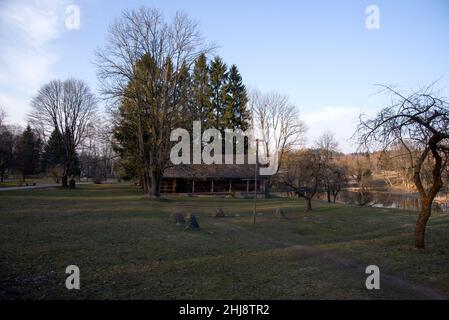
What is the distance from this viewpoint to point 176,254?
8602 millimetres

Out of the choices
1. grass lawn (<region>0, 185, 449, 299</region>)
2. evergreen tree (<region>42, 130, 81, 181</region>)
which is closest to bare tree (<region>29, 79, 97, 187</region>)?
evergreen tree (<region>42, 130, 81, 181</region>)

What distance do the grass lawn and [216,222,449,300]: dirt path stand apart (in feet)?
0.07

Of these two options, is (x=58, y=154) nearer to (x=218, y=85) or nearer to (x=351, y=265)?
(x=218, y=85)

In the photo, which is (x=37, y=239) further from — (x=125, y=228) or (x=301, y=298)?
(x=301, y=298)

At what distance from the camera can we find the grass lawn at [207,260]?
5.75m

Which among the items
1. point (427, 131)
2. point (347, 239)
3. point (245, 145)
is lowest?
point (347, 239)

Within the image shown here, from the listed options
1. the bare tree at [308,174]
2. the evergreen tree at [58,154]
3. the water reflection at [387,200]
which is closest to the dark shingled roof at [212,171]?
the bare tree at [308,174]

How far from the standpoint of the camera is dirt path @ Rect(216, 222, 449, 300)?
598 cm

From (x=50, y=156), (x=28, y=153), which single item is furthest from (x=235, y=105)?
(x=50, y=156)

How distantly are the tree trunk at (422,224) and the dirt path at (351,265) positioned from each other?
2.69 metres

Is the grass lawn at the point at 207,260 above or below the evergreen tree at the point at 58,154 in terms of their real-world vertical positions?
below

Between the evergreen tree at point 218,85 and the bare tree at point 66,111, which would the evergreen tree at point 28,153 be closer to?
the bare tree at point 66,111

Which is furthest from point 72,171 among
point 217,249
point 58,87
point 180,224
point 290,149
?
point 217,249

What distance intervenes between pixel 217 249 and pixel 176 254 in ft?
4.82
